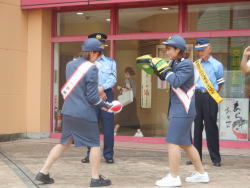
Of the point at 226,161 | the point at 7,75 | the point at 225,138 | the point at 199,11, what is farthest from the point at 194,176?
the point at 7,75

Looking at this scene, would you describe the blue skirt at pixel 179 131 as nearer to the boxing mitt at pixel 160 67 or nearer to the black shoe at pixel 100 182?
the boxing mitt at pixel 160 67

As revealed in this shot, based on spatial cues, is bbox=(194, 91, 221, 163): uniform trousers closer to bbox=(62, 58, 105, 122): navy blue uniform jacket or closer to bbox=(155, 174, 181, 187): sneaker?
bbox=(155, 174, 181, 187): sneaker

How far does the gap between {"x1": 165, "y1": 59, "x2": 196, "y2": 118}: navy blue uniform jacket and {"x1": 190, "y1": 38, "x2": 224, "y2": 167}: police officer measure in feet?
4.67

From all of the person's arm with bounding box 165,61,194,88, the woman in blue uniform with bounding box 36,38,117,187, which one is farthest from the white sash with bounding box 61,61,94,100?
the person's arm with bounding box 165,61,194,88

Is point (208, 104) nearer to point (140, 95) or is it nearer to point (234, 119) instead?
point (234, 119)

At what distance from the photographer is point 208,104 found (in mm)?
7191

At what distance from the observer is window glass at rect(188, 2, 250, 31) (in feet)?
29.6

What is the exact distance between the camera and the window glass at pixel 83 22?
32.9 feet

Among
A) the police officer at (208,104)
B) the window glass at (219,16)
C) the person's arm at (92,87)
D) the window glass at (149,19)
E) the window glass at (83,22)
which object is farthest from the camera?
the window glass at (83,22)

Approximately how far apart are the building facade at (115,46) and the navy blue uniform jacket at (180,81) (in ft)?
11.5

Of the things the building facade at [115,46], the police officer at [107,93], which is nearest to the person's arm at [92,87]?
the police officer at [107,93]

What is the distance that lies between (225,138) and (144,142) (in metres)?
1.59

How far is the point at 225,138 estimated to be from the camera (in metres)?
9.27

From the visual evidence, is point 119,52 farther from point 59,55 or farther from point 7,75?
point 7,75
